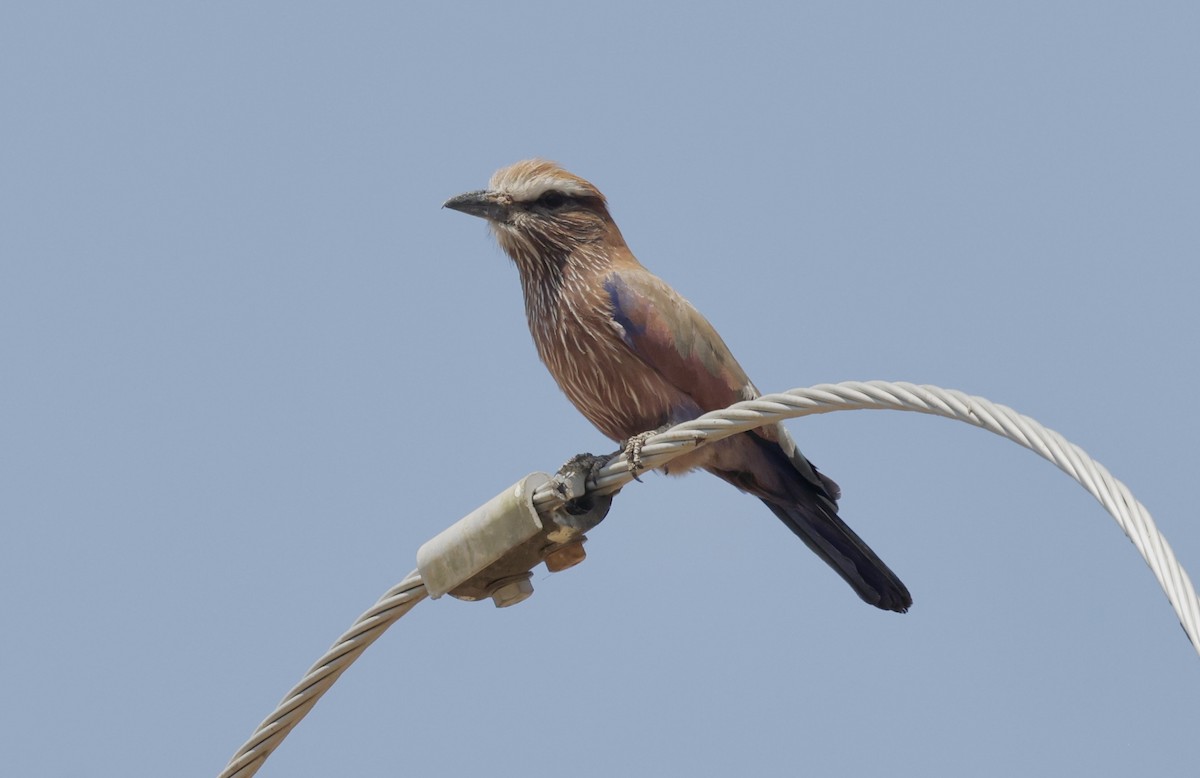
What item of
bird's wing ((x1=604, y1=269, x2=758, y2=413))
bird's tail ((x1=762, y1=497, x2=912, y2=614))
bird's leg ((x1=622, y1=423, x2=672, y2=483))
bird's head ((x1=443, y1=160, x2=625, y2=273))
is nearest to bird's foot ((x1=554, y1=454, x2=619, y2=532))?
bird's leg ((x1=622, y1=423, x2=672, y2=483))

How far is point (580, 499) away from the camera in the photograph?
4.92m

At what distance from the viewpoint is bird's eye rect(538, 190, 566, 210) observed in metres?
6.73

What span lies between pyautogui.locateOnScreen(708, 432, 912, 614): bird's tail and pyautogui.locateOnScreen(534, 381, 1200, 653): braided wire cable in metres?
1.10

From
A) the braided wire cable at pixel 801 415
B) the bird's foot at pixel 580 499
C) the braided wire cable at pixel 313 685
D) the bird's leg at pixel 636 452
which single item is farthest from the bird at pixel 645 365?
the braided wire cable at pixel 313 685

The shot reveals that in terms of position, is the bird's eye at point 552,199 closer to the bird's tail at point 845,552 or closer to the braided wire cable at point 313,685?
the bird's tail at point 845,552

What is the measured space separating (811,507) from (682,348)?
0.79 meters

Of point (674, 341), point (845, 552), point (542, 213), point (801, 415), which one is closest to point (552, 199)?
point (542, 213)

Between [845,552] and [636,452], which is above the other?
[636,452]

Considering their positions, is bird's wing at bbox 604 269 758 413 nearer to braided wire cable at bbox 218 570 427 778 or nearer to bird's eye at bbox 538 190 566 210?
bird's eye at bbox 538 190 566 210

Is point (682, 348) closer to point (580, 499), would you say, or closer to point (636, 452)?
point (636, 452)

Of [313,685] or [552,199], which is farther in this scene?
[552,199]

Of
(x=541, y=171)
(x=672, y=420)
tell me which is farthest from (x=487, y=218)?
(x=672, y=420)

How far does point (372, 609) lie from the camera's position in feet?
14.9

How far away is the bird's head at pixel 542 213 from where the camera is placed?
6641 mm
